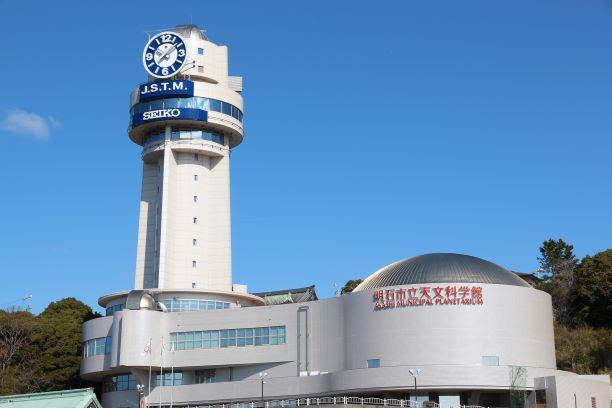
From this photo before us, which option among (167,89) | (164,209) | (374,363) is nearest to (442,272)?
(374,363)

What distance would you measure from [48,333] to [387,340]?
42738 mm

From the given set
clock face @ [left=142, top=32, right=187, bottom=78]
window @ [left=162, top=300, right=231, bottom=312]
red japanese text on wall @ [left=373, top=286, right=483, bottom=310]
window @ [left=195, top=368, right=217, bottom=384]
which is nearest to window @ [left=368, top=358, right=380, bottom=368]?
red japanese text on wall @ [left=373, top=286, right=483, bottom=310]

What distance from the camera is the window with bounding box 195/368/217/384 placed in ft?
296

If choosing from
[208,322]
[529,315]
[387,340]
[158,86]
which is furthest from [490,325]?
[158,86]

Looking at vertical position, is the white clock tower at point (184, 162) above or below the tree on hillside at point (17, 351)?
above

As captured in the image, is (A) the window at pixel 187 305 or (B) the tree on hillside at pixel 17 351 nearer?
(A) the window at pixel 187 305

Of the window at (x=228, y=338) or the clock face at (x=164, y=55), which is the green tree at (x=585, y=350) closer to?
the window at (x=228, y=338)

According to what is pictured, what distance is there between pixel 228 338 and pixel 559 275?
5448cm

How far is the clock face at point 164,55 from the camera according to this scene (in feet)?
341

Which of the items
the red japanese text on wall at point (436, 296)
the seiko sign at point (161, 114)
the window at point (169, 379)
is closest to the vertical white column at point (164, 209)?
the seiko sign at point (161, 114)

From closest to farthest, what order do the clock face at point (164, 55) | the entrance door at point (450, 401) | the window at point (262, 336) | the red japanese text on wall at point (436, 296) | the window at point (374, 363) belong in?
the entrance door at point (450, 401), the red japanese text on wall at point (436, 296), the window at point (374, 363), the window at point (262, 336), the clock face at point (164, 55)

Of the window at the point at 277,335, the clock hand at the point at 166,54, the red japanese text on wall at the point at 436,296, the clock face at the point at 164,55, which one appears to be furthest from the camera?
the clock hand at the point at 166,54

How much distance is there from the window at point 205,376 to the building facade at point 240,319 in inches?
5.9

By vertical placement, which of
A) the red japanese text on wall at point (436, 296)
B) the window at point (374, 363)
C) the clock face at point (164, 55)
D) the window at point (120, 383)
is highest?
the clock face at point (164, 55)
